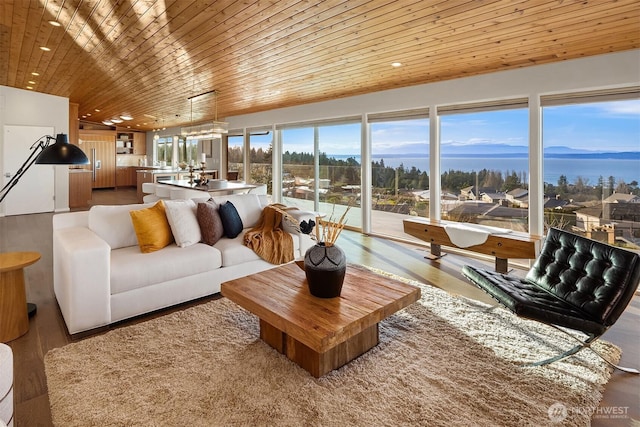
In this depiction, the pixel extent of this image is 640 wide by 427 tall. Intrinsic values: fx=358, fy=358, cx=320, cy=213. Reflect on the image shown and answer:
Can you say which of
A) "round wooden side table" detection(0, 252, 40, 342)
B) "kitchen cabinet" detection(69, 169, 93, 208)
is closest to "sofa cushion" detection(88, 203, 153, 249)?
"round wooden side table" detection(0, 252, 40, 342)

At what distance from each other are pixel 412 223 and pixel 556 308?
2753mm

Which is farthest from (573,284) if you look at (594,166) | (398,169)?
(398,169)

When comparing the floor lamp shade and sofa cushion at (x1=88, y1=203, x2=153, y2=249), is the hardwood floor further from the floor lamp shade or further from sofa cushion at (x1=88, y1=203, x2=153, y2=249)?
the floor lamp shade

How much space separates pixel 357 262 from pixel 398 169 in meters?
2.16

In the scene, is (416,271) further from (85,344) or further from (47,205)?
(47,205)

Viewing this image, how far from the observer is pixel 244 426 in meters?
1.76

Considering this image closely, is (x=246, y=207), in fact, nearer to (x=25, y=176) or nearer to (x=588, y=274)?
(x=588, y=274)

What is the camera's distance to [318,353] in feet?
6.92

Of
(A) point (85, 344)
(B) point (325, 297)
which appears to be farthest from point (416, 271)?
(A) point (85, 344)

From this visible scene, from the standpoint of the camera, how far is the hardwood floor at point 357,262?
194cm

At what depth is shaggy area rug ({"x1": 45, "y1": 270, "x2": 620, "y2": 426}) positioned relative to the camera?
1836mm

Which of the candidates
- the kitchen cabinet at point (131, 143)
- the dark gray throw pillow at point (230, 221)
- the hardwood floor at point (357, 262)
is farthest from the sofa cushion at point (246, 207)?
the kitchen cabinet at point (131, 143)

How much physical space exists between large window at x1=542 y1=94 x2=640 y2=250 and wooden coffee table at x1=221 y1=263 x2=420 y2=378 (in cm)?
298

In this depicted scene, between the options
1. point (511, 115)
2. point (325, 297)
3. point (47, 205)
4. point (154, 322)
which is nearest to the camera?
point (325, 297)
